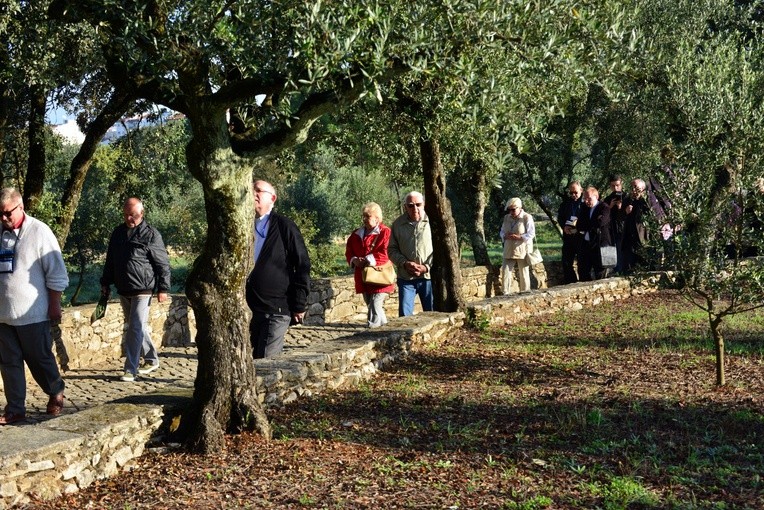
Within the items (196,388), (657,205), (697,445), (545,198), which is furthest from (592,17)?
(545,198)

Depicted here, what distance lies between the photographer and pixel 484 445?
6160 millimetres

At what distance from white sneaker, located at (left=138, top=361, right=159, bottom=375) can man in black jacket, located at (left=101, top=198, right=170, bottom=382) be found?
1.18 feet

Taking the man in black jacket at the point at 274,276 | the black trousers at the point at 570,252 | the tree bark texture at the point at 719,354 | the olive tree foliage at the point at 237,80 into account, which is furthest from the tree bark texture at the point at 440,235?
the olive tree foliage at the point at 237,80

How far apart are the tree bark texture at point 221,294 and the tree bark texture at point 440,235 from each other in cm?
556

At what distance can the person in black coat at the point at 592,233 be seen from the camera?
15.1 metres

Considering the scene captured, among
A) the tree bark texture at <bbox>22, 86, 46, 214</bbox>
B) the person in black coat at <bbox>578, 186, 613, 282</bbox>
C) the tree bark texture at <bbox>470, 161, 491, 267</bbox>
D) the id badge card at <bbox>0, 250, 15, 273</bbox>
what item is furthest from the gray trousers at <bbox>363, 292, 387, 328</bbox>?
the tree bark texture at <bbox>470, 161, 491, 267</bbox>

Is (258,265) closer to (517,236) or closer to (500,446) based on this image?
(500,446)

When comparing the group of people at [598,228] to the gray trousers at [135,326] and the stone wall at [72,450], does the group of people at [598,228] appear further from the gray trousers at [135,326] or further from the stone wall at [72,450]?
the stone wall at [72,450]

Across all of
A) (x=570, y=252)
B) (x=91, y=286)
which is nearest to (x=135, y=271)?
(x=570, y=252)

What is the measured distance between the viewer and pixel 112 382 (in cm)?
984

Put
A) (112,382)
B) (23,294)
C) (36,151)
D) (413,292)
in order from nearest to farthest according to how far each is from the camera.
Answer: (23,294) → (112,382) → (413,292) → (36,151)

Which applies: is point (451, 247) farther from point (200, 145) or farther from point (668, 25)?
point (668, 25)

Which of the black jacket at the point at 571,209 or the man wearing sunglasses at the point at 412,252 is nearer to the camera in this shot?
the man wearing sunglasses at the point at 412,252

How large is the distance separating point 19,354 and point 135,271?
86.8 inches
